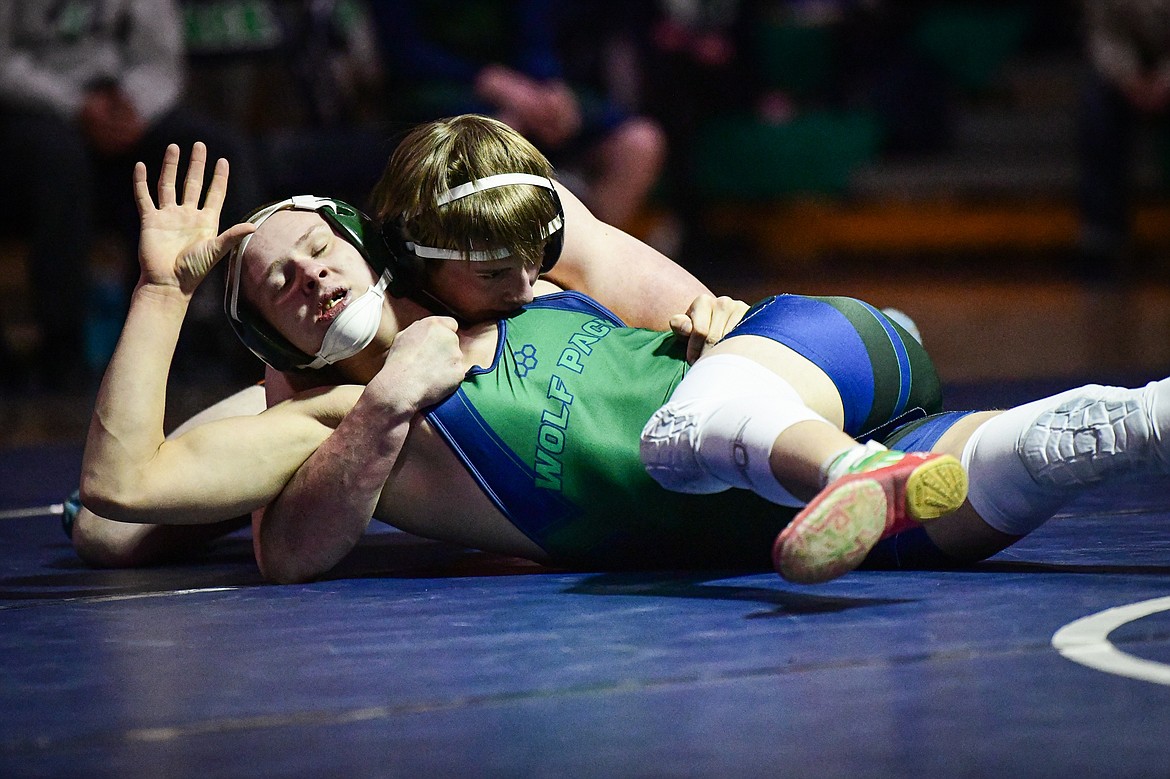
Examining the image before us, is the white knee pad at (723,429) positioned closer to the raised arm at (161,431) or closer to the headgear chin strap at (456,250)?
the headgear chin strap at (456,250)

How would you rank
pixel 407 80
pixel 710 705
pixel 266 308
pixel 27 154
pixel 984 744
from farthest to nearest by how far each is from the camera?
pixel 407 80, pixel 27 154, pixel 266 308, pixel 710 705, pixel 984 744

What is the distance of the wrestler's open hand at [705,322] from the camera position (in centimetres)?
213

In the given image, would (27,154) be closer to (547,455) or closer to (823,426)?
(547,455)

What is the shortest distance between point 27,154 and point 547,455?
319 centimetres

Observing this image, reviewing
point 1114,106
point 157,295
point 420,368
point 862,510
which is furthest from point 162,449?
point 1114,106

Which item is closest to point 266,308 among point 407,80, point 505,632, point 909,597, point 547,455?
point 547,455

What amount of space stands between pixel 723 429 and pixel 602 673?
14.4 inches

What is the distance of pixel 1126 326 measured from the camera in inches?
216

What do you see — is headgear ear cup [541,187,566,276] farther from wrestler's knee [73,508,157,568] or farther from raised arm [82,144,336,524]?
wrestler's knee [73,508,157,568]

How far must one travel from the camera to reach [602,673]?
5.07 feet

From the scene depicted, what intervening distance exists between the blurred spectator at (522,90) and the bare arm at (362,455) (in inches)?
145

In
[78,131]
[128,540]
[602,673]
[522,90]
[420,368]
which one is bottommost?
[602,673]

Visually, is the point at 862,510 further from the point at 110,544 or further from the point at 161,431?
the point at 110,544

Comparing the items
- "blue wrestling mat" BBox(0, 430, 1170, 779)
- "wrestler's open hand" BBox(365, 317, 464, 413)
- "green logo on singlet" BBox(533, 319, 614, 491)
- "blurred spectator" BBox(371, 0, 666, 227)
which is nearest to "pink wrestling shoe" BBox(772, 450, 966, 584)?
"blue wrestling mat" BBox(0, 430, 1170, 779)
